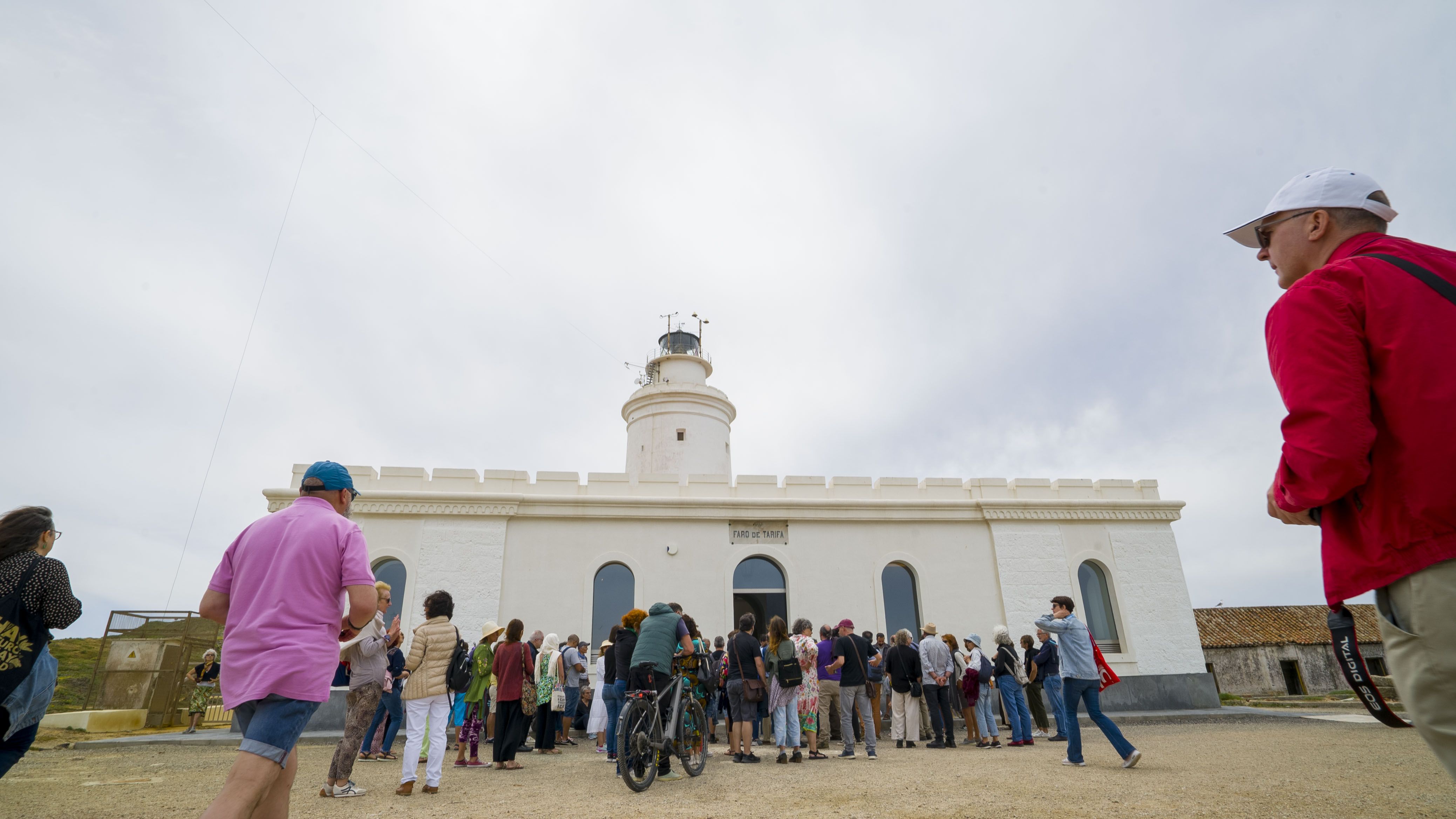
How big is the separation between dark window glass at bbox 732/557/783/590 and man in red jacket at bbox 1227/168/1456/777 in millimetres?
13757

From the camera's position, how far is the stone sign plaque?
15.3 meters

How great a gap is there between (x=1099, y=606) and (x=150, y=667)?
19308mm

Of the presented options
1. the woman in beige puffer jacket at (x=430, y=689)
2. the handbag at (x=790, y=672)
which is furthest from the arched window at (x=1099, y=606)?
the woman in beige puffer jacket at (x=430, y=689)

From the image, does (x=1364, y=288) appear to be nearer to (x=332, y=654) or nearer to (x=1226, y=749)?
(x=332, y=654)

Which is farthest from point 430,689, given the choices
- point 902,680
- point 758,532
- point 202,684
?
point 758,532

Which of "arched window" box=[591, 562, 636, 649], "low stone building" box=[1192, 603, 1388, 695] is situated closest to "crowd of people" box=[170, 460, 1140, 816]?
"arched window" box=[591, 562, 636, 649]

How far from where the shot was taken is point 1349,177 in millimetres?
2014

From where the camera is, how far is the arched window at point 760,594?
1502 centimetres

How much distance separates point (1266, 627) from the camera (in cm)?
2748

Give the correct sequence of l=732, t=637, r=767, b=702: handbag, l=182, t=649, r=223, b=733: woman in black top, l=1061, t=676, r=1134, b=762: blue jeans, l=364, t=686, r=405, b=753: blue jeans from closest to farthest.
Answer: l=1061, t=676, r=1134, b=762: blue jeans → l=364, t=686, r=405, b=753: blue jeans → l=732, t=637, r=767, b=702: handbag → l=182, t=649, r=223, b=733: woman in black top

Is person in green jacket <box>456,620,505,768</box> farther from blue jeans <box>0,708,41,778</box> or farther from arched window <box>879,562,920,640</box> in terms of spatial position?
arched window <box>879,562,920,640</box>

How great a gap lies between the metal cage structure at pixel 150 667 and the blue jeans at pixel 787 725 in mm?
10940

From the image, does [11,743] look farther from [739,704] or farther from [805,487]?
[805,487]

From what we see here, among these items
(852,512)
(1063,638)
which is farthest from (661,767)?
(852,512)
